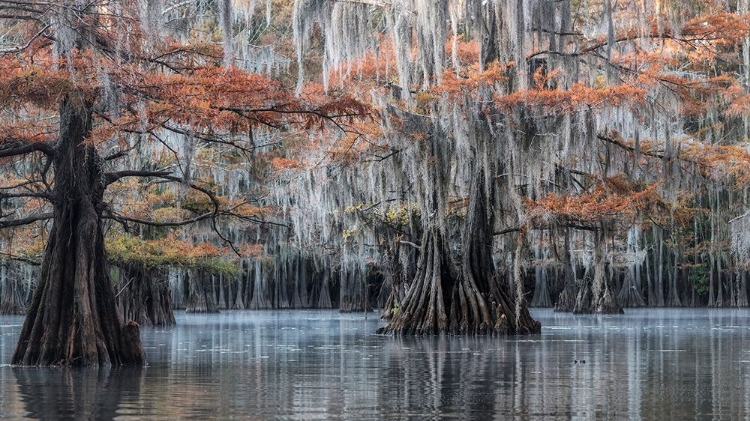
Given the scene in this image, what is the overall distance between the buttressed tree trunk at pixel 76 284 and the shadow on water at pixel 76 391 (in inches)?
14.8

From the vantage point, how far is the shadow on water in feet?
28.0

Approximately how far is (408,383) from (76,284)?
4.76 meters

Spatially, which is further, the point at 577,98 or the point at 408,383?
the point at 577,98

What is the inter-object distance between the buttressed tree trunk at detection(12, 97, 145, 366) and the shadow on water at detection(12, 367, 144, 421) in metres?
0.38

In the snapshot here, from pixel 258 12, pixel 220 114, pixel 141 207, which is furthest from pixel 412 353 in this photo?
pixel 258 12

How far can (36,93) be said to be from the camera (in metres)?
12.4

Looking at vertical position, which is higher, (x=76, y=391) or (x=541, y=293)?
(x=541, y=293)

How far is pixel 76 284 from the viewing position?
13.9 metres

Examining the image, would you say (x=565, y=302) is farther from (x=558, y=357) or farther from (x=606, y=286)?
(x=558, y=357)

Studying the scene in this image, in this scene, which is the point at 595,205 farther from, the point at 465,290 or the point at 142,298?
the point at 142,298

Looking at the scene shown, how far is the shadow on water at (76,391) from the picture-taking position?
8539mm

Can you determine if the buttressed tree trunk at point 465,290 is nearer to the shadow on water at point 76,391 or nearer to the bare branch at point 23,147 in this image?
the bare branch at point 23,147

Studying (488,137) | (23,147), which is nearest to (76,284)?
(23,147)

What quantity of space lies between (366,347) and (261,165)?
3498 mm
